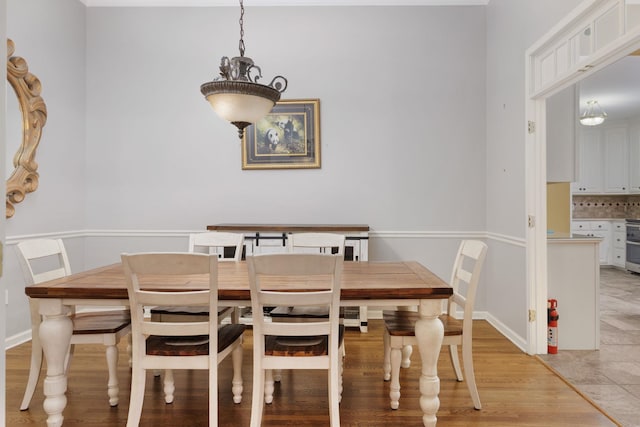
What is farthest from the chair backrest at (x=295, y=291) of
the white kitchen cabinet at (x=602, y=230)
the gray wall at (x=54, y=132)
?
the white kitchen cabinet at (x=602, y=230)

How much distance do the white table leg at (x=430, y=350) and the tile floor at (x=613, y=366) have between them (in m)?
0.97

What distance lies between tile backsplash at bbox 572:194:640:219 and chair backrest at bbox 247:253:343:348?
22.8 ft

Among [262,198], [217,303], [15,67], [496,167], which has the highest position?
[15,67]

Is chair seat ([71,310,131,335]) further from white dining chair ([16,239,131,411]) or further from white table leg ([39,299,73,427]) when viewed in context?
white table leg ([39,299,73,427])

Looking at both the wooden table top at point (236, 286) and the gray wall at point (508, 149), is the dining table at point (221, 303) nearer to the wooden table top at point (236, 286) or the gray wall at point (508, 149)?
the wooden table top at point (236, 286)

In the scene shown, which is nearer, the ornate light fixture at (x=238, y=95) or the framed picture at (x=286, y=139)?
the ornate light fixture at (x=238, y=95)

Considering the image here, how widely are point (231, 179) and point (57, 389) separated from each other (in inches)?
93.9

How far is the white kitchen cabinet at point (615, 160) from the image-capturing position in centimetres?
676

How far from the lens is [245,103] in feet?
6.26

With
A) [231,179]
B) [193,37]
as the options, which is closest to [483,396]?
[231,179]

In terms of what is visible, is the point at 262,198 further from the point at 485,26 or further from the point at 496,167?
the point at 485,26

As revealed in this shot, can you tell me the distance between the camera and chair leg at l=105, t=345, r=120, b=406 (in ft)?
6.97

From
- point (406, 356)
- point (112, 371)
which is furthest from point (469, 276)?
point (112, 371)

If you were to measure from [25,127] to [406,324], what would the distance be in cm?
328
